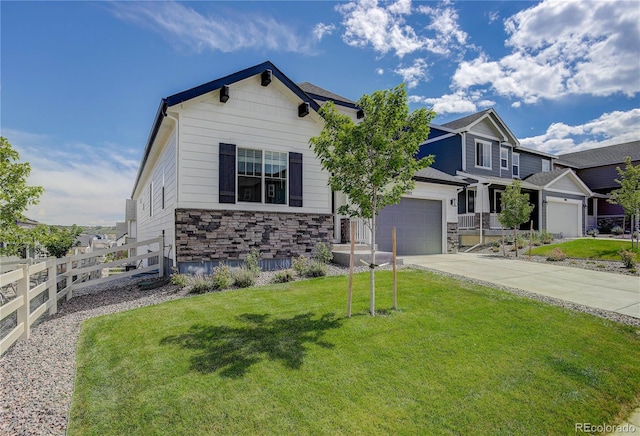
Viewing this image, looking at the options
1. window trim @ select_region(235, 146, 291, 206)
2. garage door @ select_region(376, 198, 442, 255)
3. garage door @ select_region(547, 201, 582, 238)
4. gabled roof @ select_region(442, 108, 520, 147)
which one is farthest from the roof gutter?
garage door @ select_region(547, 201, 582, 238)

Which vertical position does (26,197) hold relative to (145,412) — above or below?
above

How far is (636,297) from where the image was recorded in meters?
6.48

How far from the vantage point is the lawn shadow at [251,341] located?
11.3 feet

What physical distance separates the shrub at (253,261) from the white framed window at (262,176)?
58.8 inches

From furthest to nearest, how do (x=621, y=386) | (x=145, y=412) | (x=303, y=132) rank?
(x=303, y=132), (x=621, y=386), (x=145, y=412)

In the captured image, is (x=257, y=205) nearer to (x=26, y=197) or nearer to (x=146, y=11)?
(x=26, y=197)

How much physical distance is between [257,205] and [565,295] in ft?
25.6

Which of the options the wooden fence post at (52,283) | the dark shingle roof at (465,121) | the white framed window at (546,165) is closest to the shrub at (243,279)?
the wooden fence post at (52,283)

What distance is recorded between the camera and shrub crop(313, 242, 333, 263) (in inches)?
356

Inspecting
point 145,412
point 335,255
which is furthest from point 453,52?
point 145,412

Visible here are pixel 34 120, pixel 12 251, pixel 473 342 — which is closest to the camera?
pixel 473 342

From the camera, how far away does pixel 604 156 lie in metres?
28.1

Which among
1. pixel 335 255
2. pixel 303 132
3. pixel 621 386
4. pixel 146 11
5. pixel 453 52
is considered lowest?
pixel 621 386

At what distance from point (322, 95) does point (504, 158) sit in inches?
553
